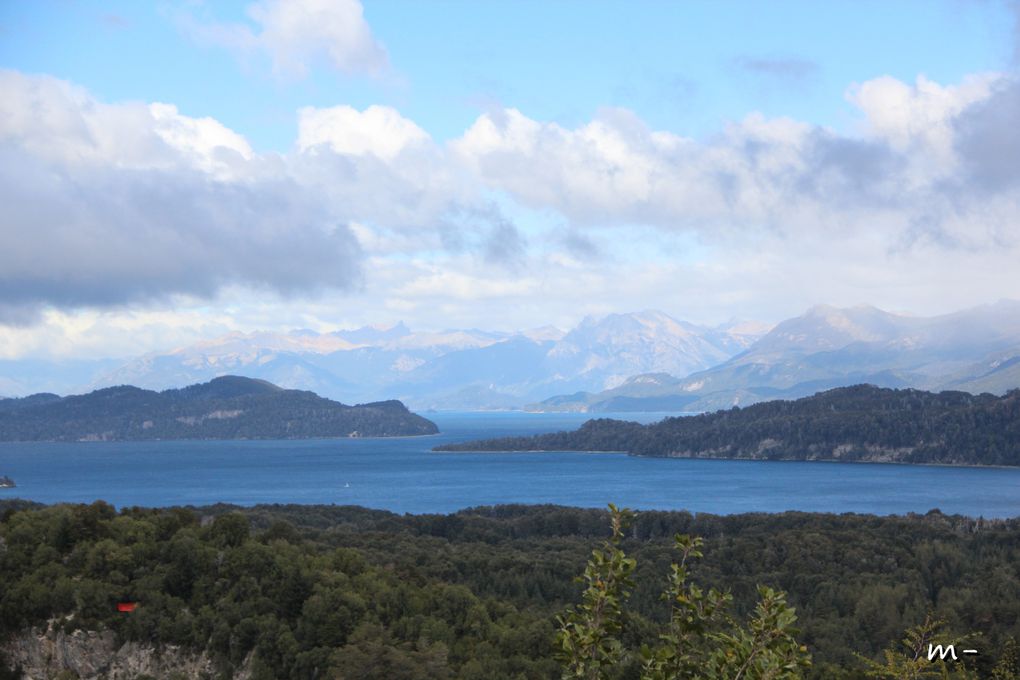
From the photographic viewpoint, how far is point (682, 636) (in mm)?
13562

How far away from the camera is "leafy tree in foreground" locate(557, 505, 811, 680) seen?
12508 millimetres

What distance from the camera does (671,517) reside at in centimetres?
11106

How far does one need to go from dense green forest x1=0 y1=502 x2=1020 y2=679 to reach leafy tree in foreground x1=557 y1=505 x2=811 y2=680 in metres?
11.2

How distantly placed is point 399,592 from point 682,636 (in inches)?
1541

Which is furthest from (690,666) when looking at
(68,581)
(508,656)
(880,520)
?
(880,520)

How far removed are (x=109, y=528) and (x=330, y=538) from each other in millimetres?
30812
